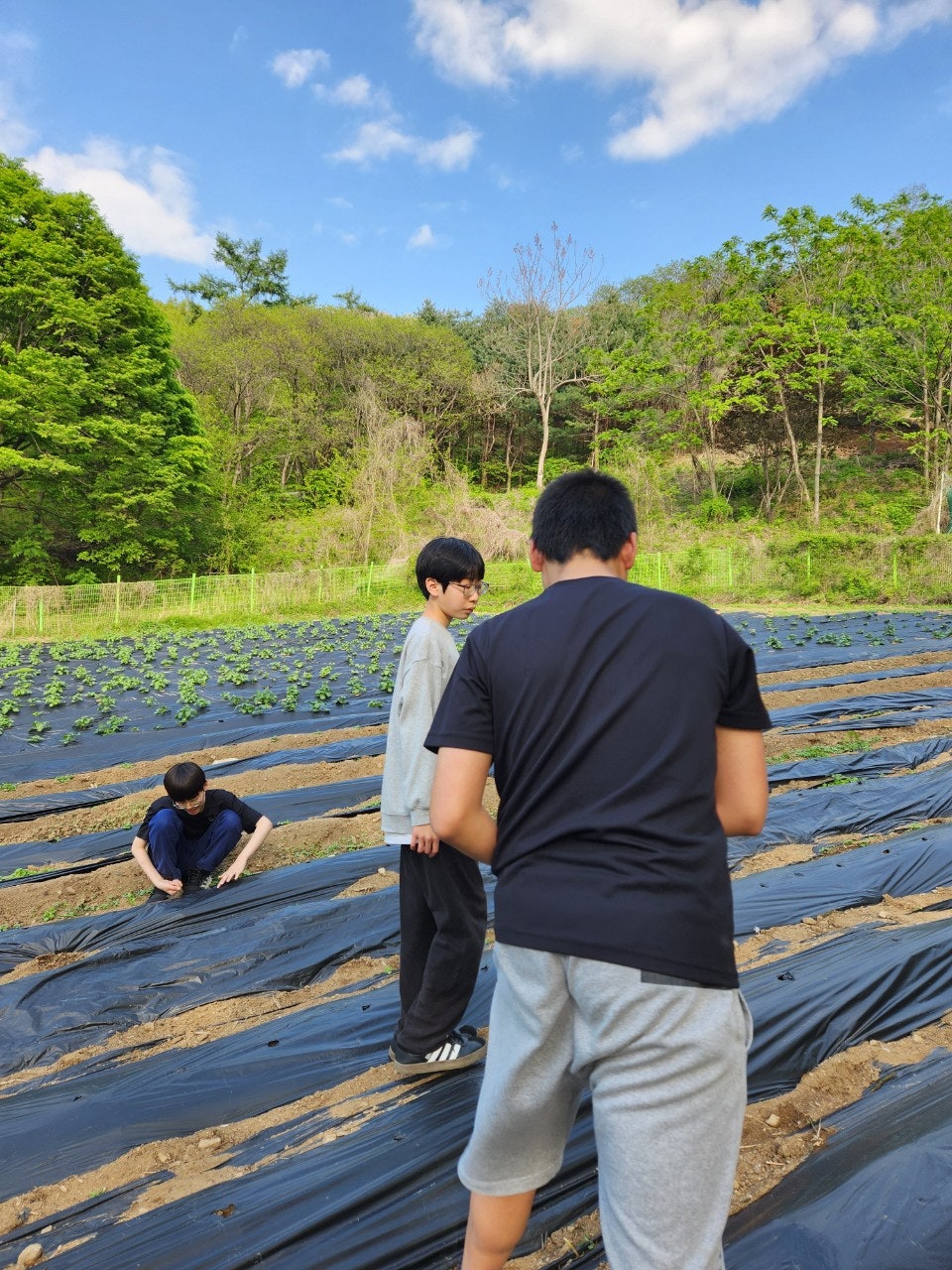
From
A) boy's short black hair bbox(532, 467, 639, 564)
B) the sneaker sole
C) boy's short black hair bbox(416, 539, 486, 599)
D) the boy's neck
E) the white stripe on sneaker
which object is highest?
boy's short black hair bbox(532, 467, 639, 564)

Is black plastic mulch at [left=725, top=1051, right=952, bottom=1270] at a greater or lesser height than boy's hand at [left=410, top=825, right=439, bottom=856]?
lesser

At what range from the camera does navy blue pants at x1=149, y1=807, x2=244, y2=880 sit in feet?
Result: 13.5

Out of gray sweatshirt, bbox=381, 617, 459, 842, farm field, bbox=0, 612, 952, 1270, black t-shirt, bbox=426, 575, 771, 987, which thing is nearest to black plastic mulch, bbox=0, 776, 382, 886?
farm field, bbox=0, 612, 952, 1270

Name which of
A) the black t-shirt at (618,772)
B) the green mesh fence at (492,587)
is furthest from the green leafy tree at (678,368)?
the black t-shirt at (618,772)

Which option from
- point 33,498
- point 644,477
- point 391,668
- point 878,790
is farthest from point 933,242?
point 33,498

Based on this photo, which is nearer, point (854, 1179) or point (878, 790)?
point (854, 1179)

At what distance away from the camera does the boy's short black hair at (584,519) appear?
1.44 meters

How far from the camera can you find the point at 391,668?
1159 cm

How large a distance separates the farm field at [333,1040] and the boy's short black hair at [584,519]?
1.57 metres

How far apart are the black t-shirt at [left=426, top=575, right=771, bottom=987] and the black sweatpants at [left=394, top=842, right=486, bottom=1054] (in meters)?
1.05

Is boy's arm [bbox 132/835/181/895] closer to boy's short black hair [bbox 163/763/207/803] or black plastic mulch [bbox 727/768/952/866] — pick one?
boy's short black hair [bbox 163/763/207/803]

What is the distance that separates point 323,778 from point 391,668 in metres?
4.98

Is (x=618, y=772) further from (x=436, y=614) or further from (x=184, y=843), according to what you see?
(x=184, y=843)

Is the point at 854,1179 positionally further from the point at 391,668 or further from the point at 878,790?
the point at 391,668
